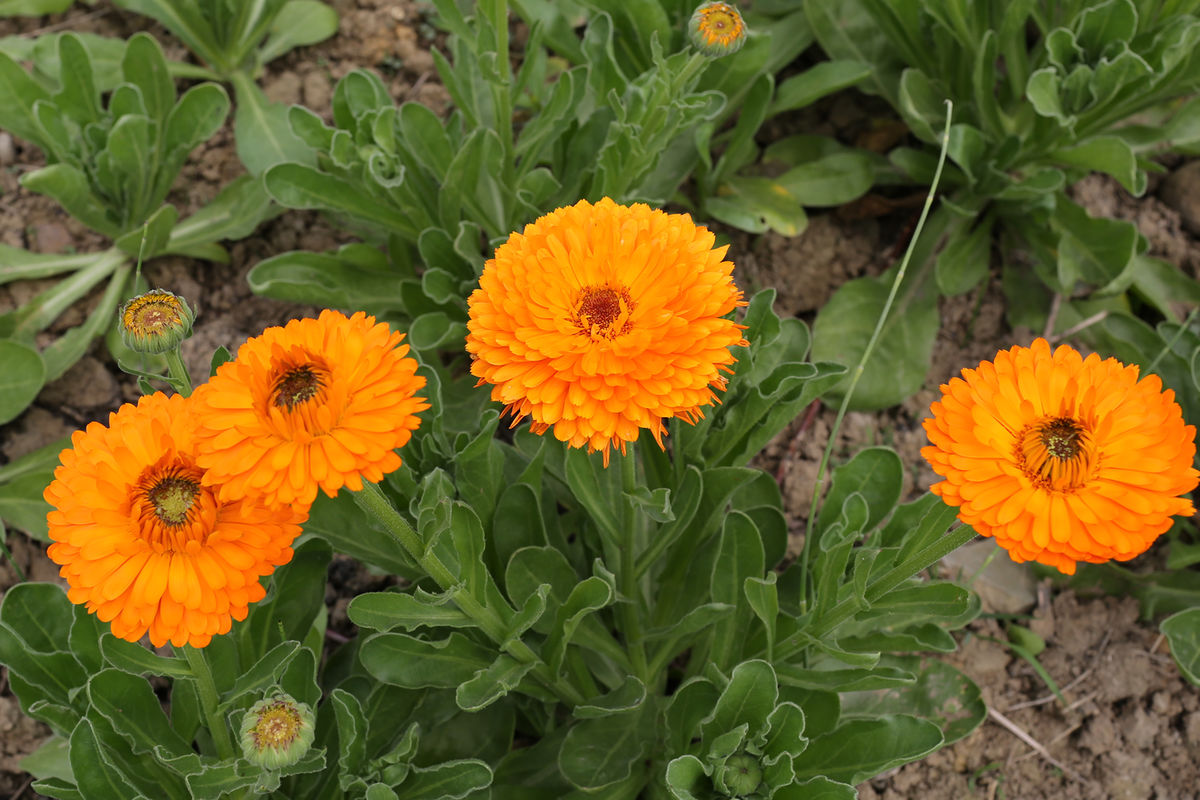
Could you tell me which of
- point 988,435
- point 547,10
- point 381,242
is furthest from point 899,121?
point 988,435

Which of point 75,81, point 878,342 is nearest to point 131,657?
point 75,81

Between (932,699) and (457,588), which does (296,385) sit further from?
(932,699)

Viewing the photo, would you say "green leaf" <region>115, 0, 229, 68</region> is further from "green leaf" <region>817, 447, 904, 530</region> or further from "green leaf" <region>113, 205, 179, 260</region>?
"green leaf" <region>817, 447, 904, 530</region>

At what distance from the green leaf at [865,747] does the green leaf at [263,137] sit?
242 centimetres

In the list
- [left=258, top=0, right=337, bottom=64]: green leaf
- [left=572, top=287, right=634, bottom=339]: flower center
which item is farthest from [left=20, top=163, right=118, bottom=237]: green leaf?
[left=572, top=287, right=634, bottom=339]: flower center

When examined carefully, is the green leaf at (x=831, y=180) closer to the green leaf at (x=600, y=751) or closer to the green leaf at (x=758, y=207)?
the green leaf at (x=758, y=207)

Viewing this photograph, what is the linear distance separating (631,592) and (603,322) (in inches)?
33.9

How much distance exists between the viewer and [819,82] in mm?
3414

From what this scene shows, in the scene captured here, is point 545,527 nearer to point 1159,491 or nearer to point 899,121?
point 1159,491

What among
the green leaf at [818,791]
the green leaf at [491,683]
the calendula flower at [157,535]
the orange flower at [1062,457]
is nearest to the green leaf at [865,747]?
the green leaf at [818,791]

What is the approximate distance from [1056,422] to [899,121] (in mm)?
2300

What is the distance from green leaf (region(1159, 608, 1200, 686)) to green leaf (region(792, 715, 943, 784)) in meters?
0.88

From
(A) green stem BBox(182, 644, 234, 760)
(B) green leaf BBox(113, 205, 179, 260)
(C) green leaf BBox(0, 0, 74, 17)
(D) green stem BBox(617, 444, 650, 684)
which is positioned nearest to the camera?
(A) green stem BBox(182, 644, 234, 760)

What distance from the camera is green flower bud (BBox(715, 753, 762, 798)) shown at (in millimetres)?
2123
